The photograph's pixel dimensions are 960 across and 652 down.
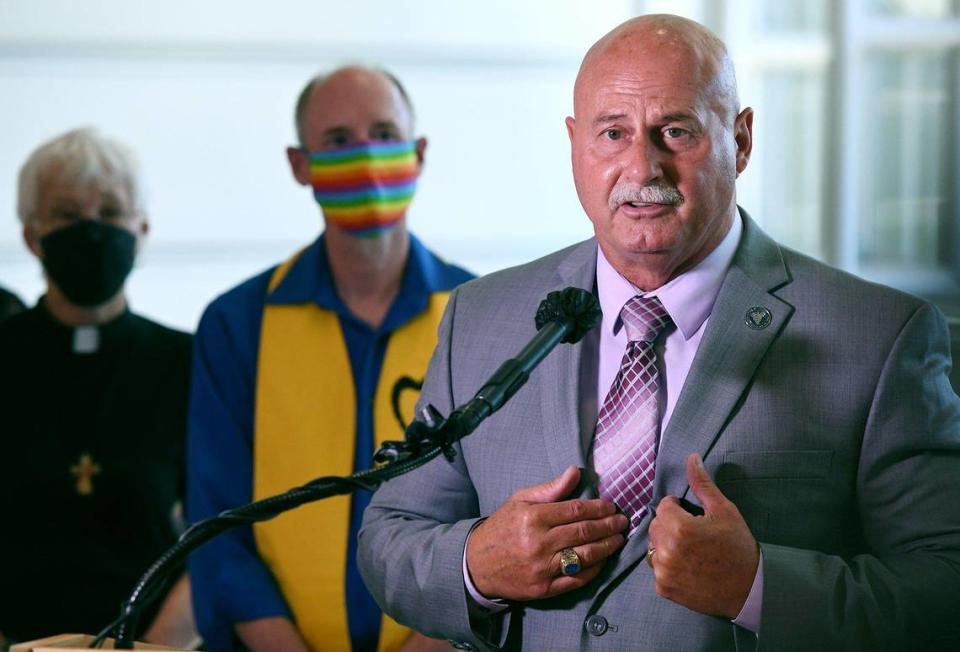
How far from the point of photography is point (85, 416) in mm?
2969

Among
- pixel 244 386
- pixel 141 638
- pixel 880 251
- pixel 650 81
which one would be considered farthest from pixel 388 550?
pixel 880 251

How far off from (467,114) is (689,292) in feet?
9.59

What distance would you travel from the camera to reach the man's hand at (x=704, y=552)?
61.0 inches

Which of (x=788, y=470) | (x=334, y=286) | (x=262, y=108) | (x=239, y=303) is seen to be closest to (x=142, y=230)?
(x=239, y=303)

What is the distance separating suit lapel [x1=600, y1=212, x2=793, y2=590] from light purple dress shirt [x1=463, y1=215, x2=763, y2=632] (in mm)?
34

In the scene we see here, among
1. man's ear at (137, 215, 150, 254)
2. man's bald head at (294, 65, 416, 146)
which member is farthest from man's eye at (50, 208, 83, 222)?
man's bald head at (294, 65, 416, 146)

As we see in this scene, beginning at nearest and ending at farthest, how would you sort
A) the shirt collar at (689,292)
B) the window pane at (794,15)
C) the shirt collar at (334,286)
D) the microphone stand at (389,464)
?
the microphone stand at (389,464) → the shirt collar at (689,292) → the shirt collar at (334,286) → the window pane at (794,15)

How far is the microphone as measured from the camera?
4.59 ft

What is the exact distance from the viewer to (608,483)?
1.74 metres

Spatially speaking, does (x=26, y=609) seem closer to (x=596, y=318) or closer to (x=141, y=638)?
(x=141, y=638)

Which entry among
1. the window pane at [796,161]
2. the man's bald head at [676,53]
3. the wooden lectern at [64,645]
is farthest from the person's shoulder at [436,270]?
the window pane at [796,161]

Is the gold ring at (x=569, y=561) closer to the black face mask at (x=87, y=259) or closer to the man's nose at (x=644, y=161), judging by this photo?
the man's nose at (x=644, y=161)

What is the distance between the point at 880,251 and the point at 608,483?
3.39 metres

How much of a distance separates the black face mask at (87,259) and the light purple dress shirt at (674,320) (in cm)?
157
